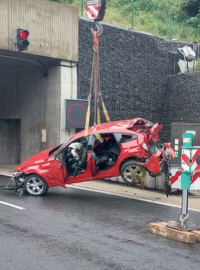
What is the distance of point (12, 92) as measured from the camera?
2188 cm

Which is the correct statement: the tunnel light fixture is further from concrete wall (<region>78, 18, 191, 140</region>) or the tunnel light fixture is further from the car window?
the car window

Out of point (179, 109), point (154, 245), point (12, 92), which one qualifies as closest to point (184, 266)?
point (154, 245)

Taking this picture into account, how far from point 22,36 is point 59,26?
3178 mm

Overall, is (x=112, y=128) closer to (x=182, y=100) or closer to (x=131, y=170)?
(x=131, y=170)

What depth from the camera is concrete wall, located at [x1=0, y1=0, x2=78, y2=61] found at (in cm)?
1659

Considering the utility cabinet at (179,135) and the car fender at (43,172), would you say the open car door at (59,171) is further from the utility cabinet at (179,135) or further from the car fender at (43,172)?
the utility cabinet at (179,135)

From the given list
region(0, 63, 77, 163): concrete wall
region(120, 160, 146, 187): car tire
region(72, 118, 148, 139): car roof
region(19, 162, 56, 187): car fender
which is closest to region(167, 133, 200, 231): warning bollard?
region(120, 160, 146, 187): car tire

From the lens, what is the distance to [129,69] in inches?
814

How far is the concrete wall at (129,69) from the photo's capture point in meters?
19.2

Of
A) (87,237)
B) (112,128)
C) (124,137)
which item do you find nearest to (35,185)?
(112,128)

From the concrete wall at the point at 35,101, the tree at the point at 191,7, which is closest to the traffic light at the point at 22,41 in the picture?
the concrete wall at the point at 35,101

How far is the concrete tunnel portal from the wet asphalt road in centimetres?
723

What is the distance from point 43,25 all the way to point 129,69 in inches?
189

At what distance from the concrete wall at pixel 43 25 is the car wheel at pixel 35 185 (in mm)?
6137
